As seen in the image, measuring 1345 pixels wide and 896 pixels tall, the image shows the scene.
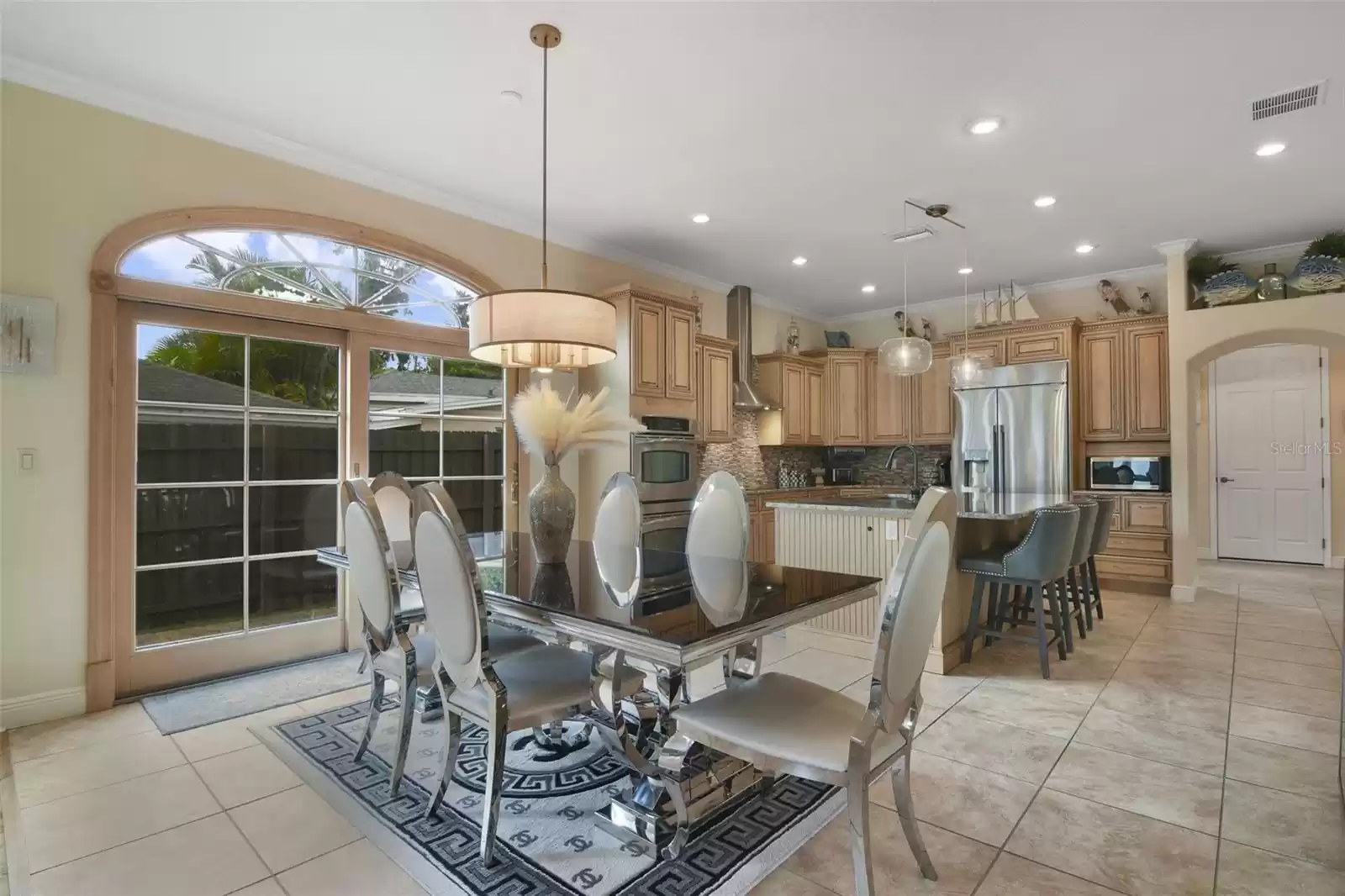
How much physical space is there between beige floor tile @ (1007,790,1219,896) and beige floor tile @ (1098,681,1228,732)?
103cm

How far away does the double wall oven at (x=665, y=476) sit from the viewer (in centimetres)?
462

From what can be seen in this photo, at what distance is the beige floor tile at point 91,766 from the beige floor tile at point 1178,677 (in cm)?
424

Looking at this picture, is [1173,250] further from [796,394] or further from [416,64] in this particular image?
[416,64]

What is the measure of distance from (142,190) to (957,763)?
165 inches

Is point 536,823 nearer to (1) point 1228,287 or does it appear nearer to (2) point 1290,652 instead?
(2) point 1290,652

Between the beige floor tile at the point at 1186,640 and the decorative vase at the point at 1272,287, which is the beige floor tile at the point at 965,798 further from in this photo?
the decorative vase at the point at 1272,287

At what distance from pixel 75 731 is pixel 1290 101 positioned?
5.83m

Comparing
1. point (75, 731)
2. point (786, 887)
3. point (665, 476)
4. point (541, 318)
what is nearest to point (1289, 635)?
point (665, 476)

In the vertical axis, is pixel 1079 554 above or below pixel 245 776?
above

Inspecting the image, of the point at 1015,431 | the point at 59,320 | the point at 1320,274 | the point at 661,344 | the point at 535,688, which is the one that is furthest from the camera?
the point at 1015,431

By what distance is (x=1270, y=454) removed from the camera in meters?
6.71

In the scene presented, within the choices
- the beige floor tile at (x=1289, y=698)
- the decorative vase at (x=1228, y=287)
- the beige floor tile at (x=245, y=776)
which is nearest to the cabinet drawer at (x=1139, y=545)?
the decorative vase at (x=1228, y=287)

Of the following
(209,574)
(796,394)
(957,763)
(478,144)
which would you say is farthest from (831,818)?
(796,394)

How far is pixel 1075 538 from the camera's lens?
3.51m
